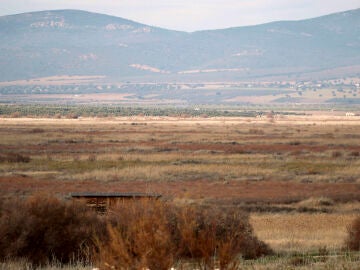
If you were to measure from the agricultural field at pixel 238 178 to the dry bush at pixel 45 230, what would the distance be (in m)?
0.85

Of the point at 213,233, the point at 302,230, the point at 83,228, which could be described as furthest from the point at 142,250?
the point at 302,230

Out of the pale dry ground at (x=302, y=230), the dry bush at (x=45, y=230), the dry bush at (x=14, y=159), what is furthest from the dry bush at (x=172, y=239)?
the dry bush at (x=14, y=159)

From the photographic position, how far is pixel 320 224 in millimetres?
23594

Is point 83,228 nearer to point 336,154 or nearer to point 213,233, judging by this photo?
point 213,233

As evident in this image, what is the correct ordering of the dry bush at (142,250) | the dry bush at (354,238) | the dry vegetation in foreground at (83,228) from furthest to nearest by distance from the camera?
the dry bush at (354,238) → the dry vegetation in foreground at (83,228) → the dry bush at (142,250)

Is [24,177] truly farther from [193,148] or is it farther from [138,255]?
[138,255]

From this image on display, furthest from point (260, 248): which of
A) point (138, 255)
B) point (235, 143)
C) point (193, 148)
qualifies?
point (235, 143)

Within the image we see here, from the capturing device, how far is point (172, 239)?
555 inches

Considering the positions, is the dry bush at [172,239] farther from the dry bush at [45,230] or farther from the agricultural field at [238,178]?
the agricultural field at [238,178]

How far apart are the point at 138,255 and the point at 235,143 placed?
47152mm

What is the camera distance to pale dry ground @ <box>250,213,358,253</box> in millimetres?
18484

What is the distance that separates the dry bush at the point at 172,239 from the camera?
936cm

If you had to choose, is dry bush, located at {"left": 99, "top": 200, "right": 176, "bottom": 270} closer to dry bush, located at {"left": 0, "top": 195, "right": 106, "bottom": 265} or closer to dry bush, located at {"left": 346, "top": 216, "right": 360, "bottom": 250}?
dry bush, located at {"left": 0, "top": 195, "right": 106, "bottom": 265}

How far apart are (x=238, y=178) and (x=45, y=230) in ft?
68.3
